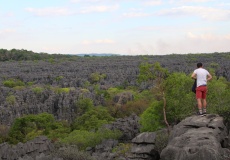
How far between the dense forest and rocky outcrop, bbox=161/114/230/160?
15.7 ft

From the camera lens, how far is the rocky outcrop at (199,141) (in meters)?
20.4

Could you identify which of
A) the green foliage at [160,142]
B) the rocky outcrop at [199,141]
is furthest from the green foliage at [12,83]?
the rocky outcrop at [199,141]

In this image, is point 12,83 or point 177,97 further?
point 12,83

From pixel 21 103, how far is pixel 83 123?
139 ft

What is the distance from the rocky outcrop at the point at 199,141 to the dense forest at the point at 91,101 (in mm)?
4775

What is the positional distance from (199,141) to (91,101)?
2918 inches

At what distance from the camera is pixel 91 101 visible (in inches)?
3728

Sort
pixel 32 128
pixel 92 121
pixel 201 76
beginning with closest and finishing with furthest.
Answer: pixel 201 76
pixel 92 121
pixel 32 128

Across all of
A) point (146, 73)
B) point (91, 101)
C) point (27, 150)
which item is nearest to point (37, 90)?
point (91, 101)

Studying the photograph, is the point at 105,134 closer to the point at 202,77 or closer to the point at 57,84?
the point at 202,77

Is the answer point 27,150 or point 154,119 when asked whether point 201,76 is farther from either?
point 27,150

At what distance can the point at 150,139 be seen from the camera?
2889 centimetres

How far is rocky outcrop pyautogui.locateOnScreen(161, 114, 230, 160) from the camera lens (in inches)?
805

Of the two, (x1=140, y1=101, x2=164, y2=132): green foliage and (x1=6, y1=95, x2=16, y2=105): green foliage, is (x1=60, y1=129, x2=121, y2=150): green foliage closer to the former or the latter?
(x1=140, y1=101, x2=164, y2=132): green foliage
